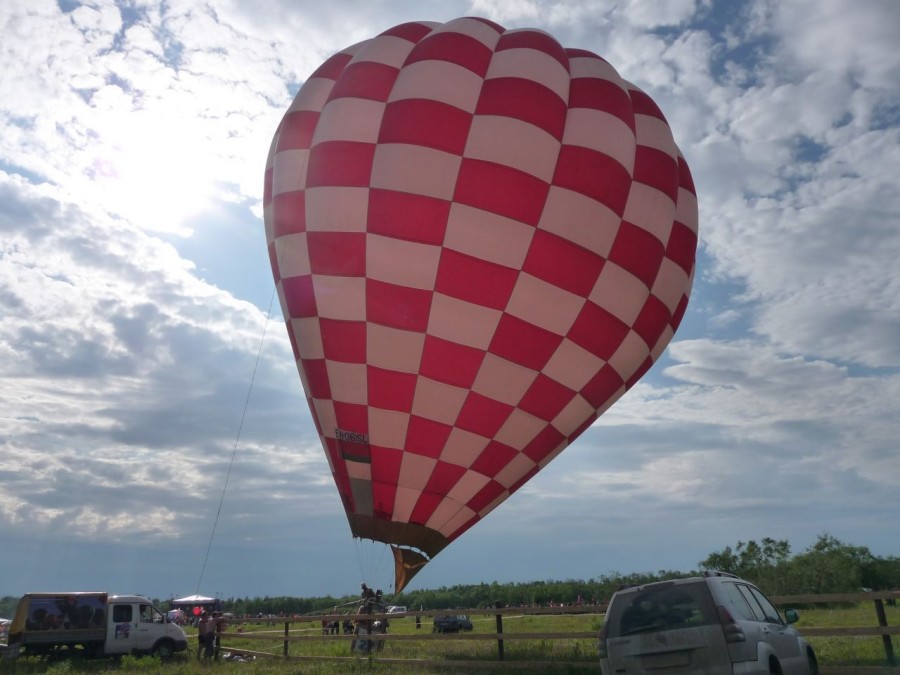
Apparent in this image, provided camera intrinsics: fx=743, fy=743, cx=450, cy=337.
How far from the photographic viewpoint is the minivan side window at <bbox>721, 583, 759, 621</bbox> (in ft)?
23.3

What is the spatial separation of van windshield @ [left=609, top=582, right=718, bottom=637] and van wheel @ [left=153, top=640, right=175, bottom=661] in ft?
54.5

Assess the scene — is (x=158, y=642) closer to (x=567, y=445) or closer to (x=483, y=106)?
(x=567, y=445)

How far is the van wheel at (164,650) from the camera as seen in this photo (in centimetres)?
2027

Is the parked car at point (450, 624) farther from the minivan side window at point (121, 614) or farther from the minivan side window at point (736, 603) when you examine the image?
the minivan side window at point (736, 603)

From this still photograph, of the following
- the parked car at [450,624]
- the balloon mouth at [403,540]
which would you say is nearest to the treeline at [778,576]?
the parked car at [450,624]

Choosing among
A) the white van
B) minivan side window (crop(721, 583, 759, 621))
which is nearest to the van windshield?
minivan side window (crop(721, 583, 759, 621))

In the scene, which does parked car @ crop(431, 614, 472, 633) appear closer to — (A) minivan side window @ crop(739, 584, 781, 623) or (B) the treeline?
(B) the treeline

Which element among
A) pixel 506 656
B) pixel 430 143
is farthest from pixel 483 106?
pixel 506 656

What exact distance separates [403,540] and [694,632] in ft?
25.5

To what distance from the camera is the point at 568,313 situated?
14.0 m

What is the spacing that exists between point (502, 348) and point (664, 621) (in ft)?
23.1

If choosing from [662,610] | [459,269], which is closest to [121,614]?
[459,269]

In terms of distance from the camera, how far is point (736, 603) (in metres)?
7.32

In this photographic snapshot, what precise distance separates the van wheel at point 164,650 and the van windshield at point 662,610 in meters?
16.6
